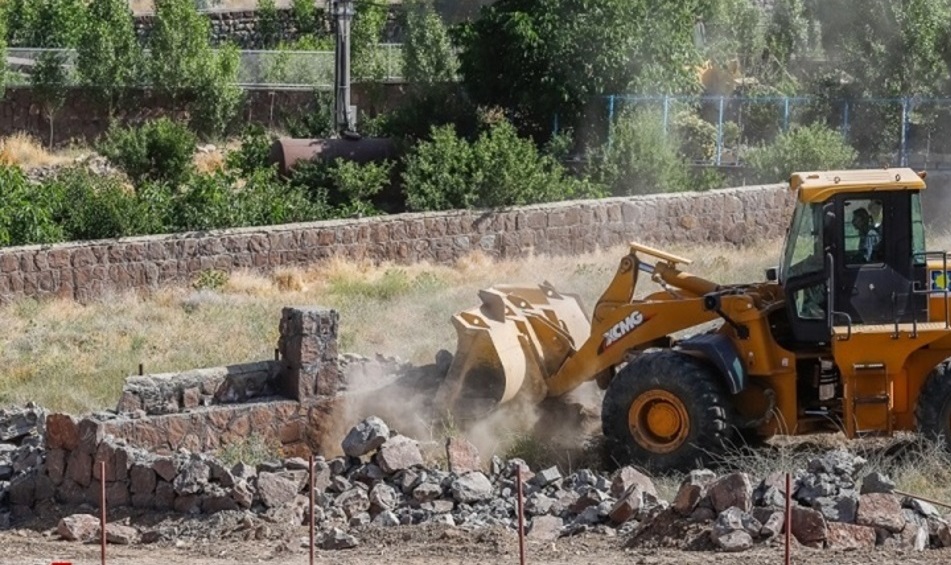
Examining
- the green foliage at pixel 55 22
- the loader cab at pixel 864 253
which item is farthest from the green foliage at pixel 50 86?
the loader cab at pixel 864 253

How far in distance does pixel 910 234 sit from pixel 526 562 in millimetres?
5326

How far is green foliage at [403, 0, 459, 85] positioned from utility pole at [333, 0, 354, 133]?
3.24 m

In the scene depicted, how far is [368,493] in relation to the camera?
16.4 metres

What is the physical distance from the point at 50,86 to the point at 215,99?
3737mm

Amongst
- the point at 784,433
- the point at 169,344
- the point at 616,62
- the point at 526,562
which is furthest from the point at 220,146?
the point at 526,562

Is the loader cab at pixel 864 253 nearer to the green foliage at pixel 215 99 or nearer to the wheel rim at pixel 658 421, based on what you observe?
the wheel rim at pixel 658 421

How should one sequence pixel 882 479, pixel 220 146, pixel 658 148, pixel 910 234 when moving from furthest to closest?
pixel 220 146, pixel 658 148, pixel 910 234, pixel 882 479

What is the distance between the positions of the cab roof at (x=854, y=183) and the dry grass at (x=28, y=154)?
24.8m

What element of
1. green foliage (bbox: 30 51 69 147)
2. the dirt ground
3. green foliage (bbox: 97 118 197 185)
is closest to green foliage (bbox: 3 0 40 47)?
green foliage (bbox: 30 51 69 147)

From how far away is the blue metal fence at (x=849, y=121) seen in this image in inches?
1469

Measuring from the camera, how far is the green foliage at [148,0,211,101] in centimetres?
4488

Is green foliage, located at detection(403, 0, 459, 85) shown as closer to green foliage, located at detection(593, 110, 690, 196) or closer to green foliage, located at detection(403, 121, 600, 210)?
green foliage, located at detection(593, 110, 690, 196)

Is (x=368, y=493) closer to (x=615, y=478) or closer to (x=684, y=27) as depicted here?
(x=615, y=478)

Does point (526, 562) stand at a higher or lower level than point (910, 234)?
lower
